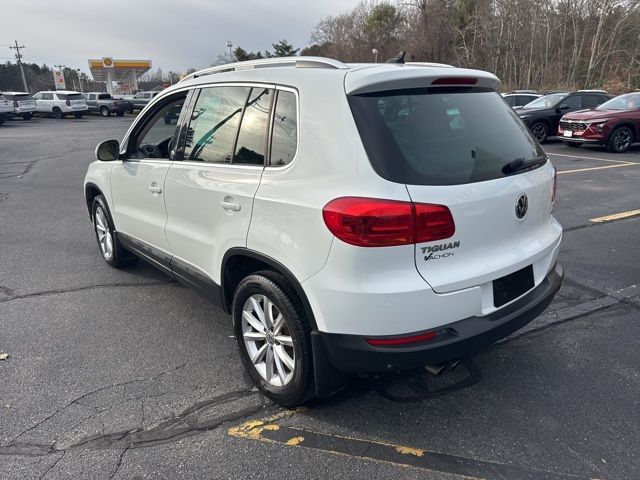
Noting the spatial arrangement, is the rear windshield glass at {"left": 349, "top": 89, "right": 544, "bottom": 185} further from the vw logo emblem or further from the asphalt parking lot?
the asphalt parking lot

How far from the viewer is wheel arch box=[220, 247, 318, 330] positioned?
239 centimetres

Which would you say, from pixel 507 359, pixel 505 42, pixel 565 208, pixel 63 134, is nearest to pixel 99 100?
pixel 63 134

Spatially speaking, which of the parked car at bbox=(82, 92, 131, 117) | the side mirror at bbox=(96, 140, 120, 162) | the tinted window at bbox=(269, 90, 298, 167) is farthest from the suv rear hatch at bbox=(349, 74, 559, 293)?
the parked car at bbox=(82, 92, 131, 117)

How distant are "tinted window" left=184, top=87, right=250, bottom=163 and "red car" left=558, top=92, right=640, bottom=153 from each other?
12.7m

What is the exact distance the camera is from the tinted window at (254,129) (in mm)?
2736

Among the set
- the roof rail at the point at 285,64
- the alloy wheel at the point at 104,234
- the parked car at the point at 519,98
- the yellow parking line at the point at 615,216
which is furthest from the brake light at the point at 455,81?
the parked car at the point at 519,98

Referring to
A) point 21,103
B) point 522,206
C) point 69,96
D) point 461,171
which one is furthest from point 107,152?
point 69,96

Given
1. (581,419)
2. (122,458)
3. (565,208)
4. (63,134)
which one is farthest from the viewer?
(63,134)

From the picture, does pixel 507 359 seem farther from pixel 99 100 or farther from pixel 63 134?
pixel 99 100

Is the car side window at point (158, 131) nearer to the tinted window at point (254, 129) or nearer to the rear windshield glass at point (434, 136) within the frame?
the tinted window at point (254, 129)

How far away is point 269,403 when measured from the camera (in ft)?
9.28

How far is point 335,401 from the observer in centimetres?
280

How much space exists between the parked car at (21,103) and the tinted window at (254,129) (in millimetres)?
34559

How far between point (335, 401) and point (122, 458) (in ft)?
3.87
